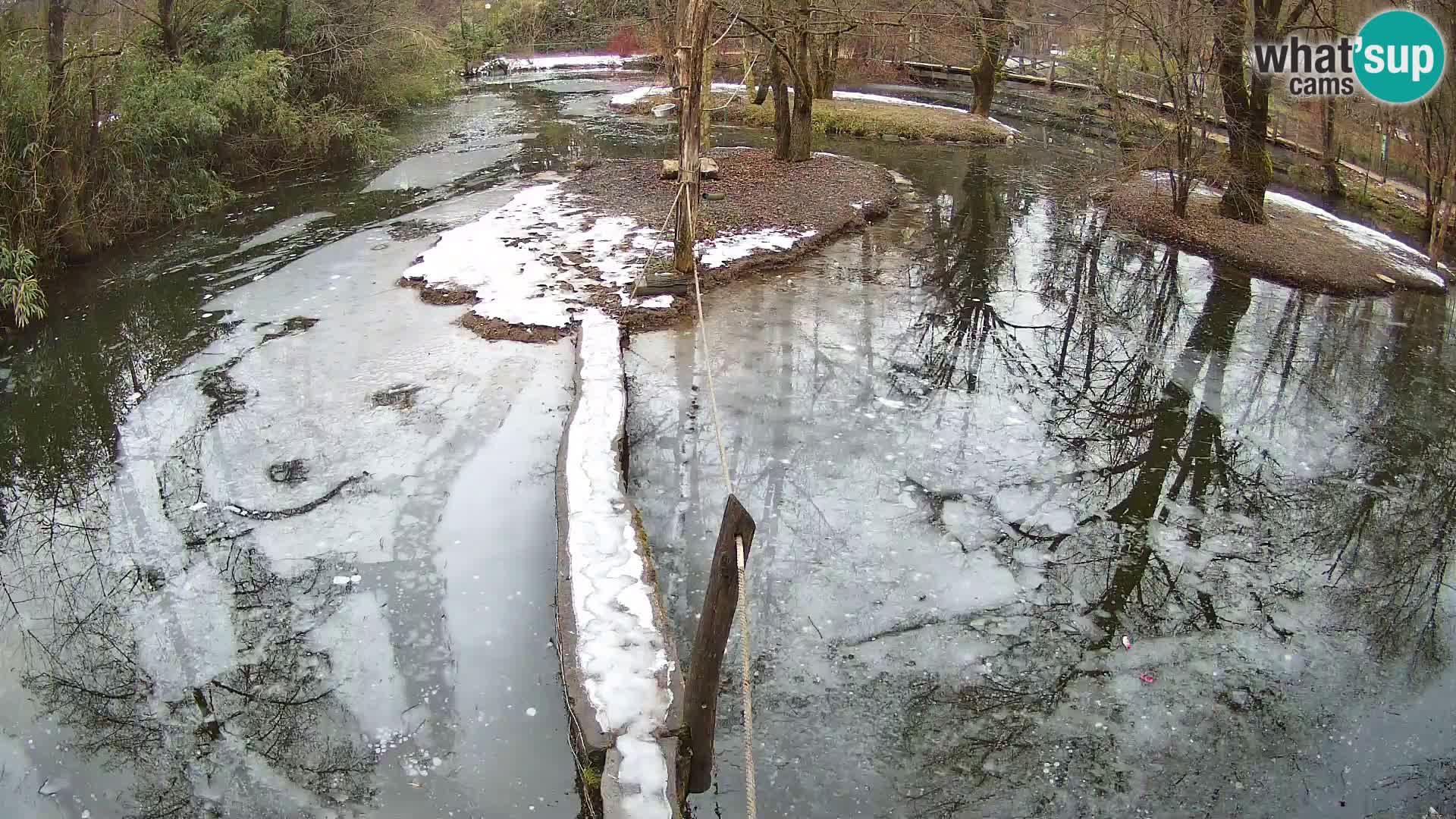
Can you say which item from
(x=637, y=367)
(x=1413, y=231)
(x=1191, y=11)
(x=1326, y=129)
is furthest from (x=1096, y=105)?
(x=637, y=367)

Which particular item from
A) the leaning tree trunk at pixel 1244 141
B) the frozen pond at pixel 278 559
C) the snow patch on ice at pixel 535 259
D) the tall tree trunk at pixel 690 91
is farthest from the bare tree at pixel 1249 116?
the frozen pond at pixel 278 559

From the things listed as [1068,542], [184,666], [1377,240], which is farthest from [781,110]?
[184,666]

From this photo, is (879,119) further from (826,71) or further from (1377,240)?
(1377,240)

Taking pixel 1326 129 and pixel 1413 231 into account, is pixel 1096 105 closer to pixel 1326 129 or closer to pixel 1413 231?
pixel 1326 129

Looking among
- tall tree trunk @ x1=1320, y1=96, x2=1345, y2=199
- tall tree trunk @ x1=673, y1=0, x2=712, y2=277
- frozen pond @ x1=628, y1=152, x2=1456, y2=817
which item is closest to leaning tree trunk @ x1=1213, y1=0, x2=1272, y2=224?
tall tree trunk @ x1=1320, y1=96, x2=1345, y2=199

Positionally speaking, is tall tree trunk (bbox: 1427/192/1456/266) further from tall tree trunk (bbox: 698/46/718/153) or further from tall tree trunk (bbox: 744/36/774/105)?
tall tree trunk (bbox: 744/36/774/105)

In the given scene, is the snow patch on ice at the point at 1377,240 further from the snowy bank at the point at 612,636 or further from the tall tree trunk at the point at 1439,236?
the snowy bank at the point at 612,636
